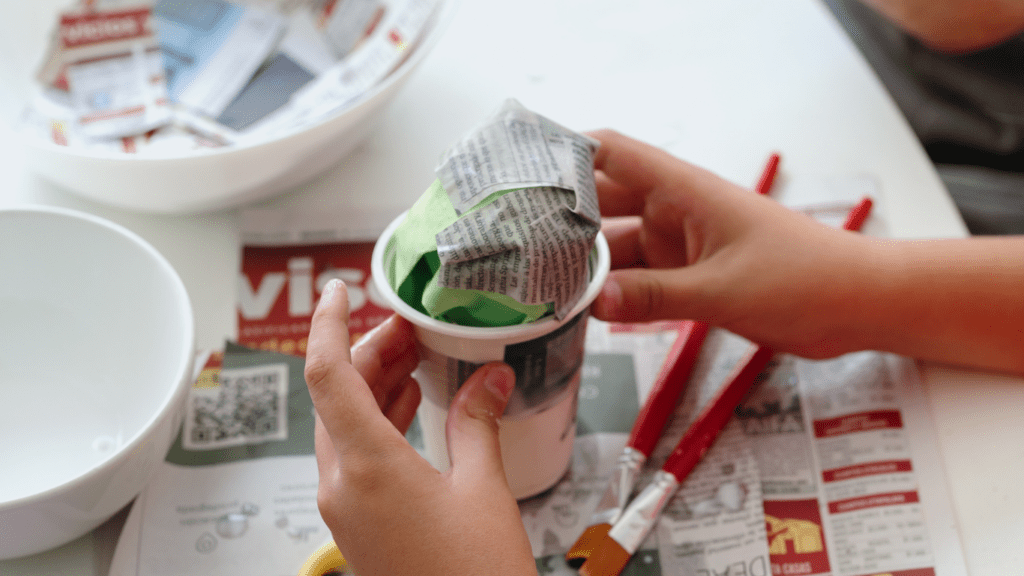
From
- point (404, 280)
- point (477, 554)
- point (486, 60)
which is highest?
point (486, 60)

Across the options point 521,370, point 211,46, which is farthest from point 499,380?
point 211,46

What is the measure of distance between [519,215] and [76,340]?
361 millimetres

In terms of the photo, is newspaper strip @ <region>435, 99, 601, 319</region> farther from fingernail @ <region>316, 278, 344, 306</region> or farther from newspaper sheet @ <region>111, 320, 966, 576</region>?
newspaper sheet @ <region>111, 320, 966, 576</region>

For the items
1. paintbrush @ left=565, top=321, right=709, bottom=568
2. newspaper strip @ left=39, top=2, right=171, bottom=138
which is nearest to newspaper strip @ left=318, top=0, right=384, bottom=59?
newspaper strip @ left=39, top=2, right=171, bottom=138

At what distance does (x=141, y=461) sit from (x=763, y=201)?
399 millimetres

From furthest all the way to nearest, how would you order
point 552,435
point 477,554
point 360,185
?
point 360,185 < point 552,435 < point 477,554

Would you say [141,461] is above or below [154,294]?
below

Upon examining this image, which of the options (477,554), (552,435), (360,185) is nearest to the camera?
(477,554)

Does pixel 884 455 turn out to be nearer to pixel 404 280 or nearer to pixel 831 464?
pixel 831 464

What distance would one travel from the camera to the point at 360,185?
1.97ft

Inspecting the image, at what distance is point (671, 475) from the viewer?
0.44m

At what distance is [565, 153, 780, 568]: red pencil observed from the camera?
1.38ft

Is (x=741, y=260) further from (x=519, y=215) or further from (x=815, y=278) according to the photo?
(x=519, y=215)

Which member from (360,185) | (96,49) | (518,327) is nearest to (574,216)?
(518,327)
